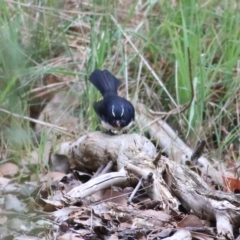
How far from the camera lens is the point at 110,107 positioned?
13.0 feet

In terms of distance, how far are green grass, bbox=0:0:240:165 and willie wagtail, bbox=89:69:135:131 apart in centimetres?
17

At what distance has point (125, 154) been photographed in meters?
3.29

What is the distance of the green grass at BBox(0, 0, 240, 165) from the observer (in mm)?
4363

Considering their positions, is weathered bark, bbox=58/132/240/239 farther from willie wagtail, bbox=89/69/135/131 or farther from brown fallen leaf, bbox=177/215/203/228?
willie wagtail, bbox=89/69/135/131

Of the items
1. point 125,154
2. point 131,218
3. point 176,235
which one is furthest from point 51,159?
point 176,235

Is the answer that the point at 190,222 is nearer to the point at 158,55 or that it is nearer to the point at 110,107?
the point at 110,107

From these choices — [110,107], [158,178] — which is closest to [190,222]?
[158,178]

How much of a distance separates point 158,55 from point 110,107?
98 cm

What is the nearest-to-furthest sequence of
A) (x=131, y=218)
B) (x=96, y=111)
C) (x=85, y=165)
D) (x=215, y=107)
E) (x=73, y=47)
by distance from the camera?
(x=131, y=218) < (x=85, y=165) < (x=96, y=111) < (x=215, y=107) < (x=73, y=47)

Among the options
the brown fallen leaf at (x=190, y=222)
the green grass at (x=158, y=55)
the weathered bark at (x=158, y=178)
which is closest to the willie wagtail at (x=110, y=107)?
the green grass at (x=158, y=55)

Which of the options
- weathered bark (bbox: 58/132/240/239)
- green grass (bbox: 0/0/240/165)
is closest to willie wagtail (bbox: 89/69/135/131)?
green grass (bbox: 0/0/240/165)

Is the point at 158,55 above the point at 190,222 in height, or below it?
above

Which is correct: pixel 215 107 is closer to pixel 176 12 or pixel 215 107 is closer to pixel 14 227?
pixel 176 12

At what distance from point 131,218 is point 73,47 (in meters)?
2.38
